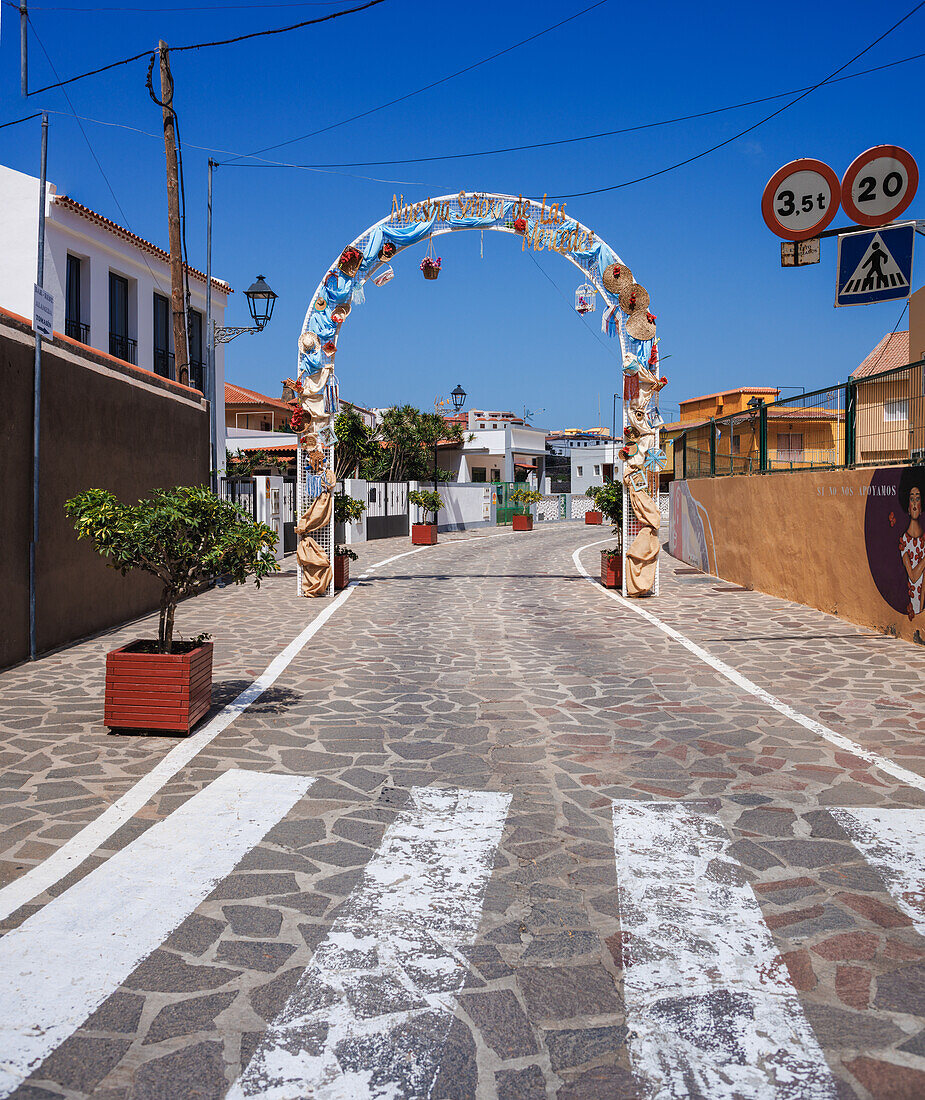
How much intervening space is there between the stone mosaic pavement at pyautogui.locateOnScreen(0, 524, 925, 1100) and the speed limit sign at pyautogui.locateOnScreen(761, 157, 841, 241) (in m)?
3.78

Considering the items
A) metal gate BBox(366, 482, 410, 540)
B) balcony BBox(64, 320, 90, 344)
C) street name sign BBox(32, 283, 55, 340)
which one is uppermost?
balcony BBox(64, 320, 90, 344)

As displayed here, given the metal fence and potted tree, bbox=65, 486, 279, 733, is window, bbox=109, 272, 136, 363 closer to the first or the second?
the metal fence

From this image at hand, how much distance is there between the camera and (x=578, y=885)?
397 centimetres

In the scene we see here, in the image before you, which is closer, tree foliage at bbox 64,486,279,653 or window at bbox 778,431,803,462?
tree foliage at bbox 64,486,279,653

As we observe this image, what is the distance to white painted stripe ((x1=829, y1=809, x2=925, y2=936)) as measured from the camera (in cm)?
381

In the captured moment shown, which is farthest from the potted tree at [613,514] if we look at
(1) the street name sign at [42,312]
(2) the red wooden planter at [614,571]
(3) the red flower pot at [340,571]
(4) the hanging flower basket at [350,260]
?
(1) the street name sign at [42,312]

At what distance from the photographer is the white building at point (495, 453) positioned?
54656 millimetres

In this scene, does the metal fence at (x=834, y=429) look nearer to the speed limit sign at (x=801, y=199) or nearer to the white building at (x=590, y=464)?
the speed limit sign at (x=801, y=199)

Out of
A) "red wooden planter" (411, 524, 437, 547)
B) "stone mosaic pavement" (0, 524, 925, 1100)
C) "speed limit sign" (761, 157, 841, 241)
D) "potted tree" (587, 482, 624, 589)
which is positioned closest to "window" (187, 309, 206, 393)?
"red wooden planter" (411, 524, 437, 547)

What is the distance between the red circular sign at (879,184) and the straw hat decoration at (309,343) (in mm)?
9441

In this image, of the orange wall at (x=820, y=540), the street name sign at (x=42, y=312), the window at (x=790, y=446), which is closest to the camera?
the street name sign at (x=42, y=312)

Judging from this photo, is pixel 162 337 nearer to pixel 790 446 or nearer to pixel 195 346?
pixel 195 346

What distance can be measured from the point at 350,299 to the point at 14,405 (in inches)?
292

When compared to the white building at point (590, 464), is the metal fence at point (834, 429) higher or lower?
lower
